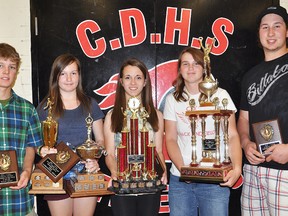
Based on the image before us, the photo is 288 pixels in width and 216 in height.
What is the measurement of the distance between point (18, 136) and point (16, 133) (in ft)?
0.07

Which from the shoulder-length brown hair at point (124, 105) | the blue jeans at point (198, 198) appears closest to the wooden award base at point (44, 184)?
the shoulder-length brown hair at point (124, 105)

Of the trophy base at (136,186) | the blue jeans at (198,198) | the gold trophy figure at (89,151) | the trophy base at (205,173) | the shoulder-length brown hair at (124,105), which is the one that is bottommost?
the blue jeans at (198,198)

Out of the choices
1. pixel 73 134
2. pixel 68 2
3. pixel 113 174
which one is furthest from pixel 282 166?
pixel 68 2

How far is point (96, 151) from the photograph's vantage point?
2.12 metres

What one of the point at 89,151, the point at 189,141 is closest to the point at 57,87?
the point at 89,151

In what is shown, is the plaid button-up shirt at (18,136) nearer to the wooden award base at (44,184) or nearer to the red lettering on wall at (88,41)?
the wooden award base at (44,184)

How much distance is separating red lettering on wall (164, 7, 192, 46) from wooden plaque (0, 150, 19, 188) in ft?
5.27

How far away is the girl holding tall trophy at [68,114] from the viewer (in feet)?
7.46

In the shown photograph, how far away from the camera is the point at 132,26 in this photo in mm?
2996

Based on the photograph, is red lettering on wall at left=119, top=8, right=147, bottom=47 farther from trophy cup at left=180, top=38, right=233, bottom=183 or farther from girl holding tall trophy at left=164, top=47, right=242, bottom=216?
trophy cup at left=180, top=38, right=233, bottom=183

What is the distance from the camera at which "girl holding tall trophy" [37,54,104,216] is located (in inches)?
89.5

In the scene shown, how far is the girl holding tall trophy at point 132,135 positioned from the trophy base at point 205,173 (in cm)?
14

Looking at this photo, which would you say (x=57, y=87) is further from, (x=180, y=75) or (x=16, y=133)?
(x=180, y=75)

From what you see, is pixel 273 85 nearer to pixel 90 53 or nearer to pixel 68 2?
pixel 90 53
